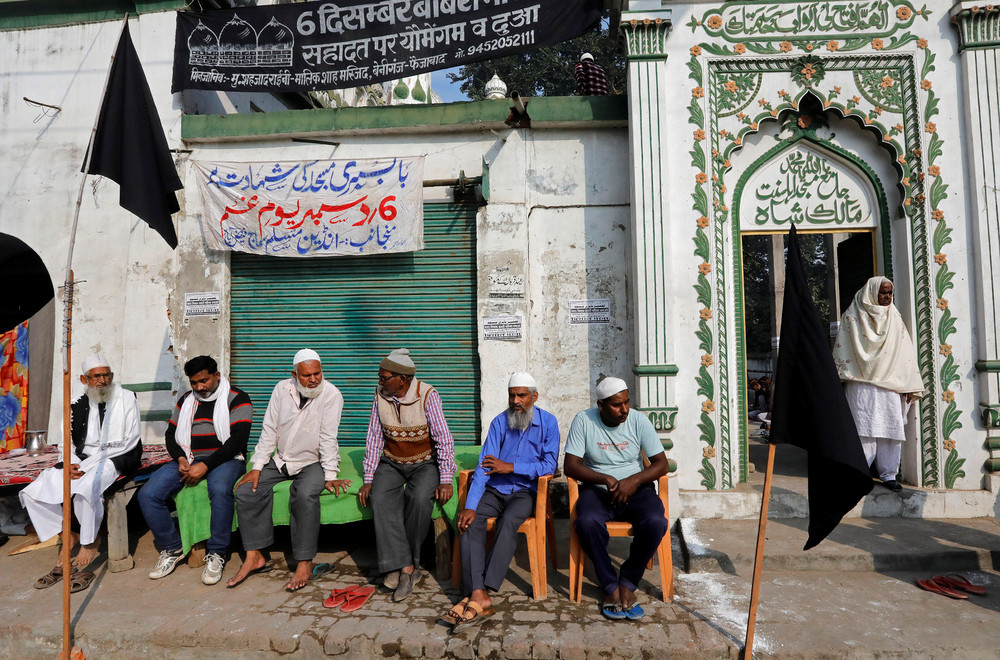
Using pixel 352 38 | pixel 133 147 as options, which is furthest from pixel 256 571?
pixel 352 38

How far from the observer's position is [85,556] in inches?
174

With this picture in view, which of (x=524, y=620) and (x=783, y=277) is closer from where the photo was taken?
(x=524, y=620)

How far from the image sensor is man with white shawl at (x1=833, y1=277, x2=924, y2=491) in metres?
5.17

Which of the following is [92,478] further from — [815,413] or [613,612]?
[815,413]

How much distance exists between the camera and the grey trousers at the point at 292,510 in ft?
14.0

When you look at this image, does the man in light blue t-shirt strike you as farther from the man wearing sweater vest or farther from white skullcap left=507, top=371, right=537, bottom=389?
→ the man wearing sweater vest

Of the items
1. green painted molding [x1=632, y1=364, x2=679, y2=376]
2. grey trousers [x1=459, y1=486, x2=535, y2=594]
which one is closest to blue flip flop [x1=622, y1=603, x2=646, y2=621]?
grey trousers [x1=459, y1=486, x2=535, y2=594]

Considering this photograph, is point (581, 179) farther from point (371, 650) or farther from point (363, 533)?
point (371, 650)

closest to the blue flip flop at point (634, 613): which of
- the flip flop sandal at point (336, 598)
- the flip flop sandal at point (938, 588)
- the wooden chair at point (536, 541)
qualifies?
the wooden chair at point (536, 541)

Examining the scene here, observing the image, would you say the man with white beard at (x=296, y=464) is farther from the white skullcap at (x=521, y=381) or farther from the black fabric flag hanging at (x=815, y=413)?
the black fabric flag hanging at (x=815, y=413)

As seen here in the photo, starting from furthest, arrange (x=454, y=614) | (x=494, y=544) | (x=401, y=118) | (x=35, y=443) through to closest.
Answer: (x=401, y=118)
(x=35, y=443)
(x=494, y=544)
(x=454, y=614)

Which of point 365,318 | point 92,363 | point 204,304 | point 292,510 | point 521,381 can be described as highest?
point 204,304

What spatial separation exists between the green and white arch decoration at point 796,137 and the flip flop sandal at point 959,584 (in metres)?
1.38

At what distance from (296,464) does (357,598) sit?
107 centimetres
